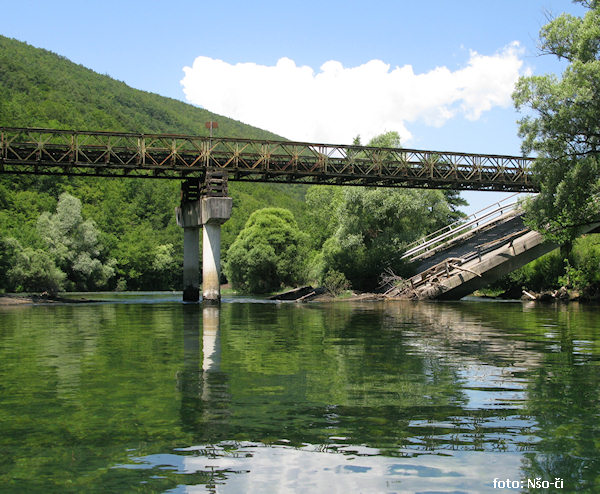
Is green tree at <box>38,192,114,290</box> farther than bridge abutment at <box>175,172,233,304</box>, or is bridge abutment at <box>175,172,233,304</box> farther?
green tree at <box>38,192,114,290</box>

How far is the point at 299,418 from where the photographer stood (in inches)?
322

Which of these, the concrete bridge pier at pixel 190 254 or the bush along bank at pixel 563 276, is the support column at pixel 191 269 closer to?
the concrete bridge pier at pixel 190 254

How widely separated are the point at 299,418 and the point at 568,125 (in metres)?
29.3

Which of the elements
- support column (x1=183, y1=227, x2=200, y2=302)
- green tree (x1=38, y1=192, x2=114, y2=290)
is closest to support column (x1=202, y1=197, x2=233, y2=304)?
support column (x1=183, y1=227, x2=200, y2=302)

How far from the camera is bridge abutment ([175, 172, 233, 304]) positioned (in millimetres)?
42719

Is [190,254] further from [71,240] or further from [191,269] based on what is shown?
[71,240]

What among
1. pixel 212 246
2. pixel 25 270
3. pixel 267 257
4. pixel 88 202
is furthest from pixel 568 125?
pixel 88 202

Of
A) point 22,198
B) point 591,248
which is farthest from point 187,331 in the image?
point 22,198

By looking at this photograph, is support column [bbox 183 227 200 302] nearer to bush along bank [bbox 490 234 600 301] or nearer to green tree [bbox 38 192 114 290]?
bush along bank [bbox 490 234 600 301]

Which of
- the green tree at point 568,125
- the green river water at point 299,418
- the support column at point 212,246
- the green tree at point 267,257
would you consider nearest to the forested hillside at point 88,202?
the green tree at point 267,257

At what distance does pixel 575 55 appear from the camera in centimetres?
3434

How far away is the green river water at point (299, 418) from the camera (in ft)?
19.4

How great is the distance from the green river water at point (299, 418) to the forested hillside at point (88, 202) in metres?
43.9

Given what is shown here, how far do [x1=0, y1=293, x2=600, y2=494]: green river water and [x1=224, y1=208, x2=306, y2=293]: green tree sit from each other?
6215 cm
